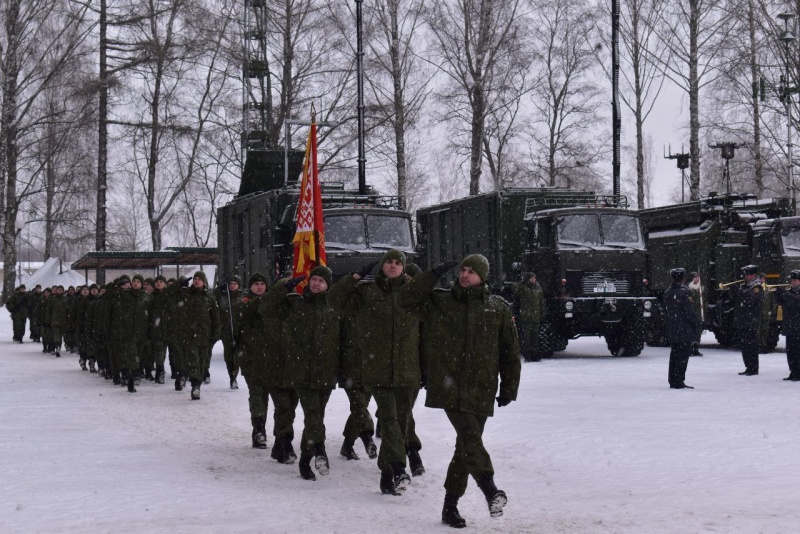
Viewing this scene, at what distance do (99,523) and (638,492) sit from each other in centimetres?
377

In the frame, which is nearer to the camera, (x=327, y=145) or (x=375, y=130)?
(x=375, y=130)

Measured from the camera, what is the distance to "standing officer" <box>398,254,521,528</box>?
7.38m

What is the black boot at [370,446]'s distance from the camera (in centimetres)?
1021

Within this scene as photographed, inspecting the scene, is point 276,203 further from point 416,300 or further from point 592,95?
point 592,95

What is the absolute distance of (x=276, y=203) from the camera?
71.7 feet

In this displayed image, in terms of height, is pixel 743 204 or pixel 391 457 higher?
pixel 743 204

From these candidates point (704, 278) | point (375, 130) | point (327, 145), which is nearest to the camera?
point (704, 278)

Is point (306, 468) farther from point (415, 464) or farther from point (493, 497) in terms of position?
point (493, 497)

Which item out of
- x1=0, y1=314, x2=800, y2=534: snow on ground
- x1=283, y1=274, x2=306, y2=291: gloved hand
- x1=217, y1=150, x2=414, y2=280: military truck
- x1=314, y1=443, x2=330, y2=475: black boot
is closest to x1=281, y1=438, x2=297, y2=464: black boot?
x1=0, y1=314, x2=800, y2=534: snow on ground

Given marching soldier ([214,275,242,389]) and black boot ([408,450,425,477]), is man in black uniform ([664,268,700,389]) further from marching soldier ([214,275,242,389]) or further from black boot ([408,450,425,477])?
black boot ([408,450,425,477])

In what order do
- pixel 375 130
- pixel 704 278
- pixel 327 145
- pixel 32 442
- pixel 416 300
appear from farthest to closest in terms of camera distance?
pixel 327 145
pixel 375 130
pixel 704 278
pixel 32 442
pixel 416 300

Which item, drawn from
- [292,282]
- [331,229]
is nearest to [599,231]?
[331,229]

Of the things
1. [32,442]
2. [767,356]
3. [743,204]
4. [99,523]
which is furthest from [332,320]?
[743,204]

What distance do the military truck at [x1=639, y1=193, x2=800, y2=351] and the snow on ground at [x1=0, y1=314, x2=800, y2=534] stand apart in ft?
25.6
